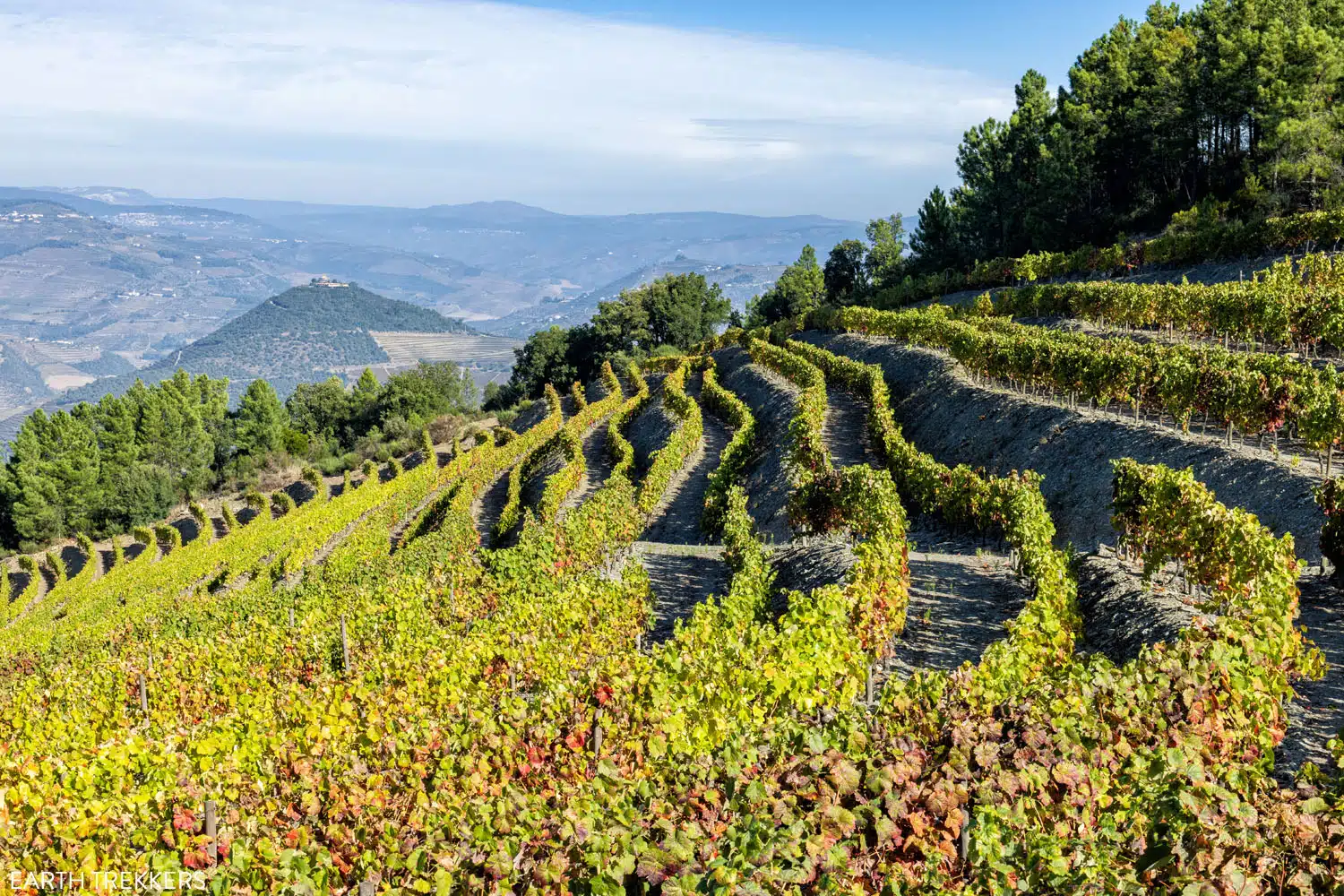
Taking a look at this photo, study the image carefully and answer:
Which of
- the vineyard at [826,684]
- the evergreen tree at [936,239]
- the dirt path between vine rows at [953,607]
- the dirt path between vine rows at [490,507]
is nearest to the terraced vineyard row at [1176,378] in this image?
the vineyard at [826,684]

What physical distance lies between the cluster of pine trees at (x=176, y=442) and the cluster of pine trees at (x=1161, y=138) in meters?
49.2

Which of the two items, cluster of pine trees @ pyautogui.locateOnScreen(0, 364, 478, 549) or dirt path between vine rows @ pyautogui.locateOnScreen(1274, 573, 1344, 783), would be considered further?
cluster of pine trees @ pyautogui.locateOnScreen(0, 364, 478, 549)

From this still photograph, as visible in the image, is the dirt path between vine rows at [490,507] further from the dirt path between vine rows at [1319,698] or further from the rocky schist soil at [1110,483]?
the dirt path between vine rows at [1319,698]

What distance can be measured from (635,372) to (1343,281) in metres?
45.8

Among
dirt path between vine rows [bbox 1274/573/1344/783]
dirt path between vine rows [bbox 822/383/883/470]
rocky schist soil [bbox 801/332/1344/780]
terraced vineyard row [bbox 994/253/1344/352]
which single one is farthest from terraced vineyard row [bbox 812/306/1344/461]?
dirt path between vine rows [bbox 822/383/883/470]

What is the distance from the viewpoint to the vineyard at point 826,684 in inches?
249

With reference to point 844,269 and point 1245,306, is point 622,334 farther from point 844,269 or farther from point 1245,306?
point 1245,306

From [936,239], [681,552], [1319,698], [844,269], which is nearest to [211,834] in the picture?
[1319,698]

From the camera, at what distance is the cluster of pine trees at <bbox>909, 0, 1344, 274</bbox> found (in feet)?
145

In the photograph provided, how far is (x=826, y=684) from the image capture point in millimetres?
10289

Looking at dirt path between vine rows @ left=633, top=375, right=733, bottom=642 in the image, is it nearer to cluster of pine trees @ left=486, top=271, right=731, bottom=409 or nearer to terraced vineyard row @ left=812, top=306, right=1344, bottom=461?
terraced vineyard row @ left=812, top=306, right=1344, bottom=461

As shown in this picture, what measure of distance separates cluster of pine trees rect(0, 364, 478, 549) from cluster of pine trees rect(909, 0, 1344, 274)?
49.2 meters

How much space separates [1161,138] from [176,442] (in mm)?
90696

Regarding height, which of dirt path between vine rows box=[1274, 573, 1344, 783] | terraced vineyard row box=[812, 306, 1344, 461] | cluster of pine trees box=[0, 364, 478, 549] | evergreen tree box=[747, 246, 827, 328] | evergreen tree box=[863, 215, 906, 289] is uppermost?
evergreen tree box=[863, 215, 906, 289]
